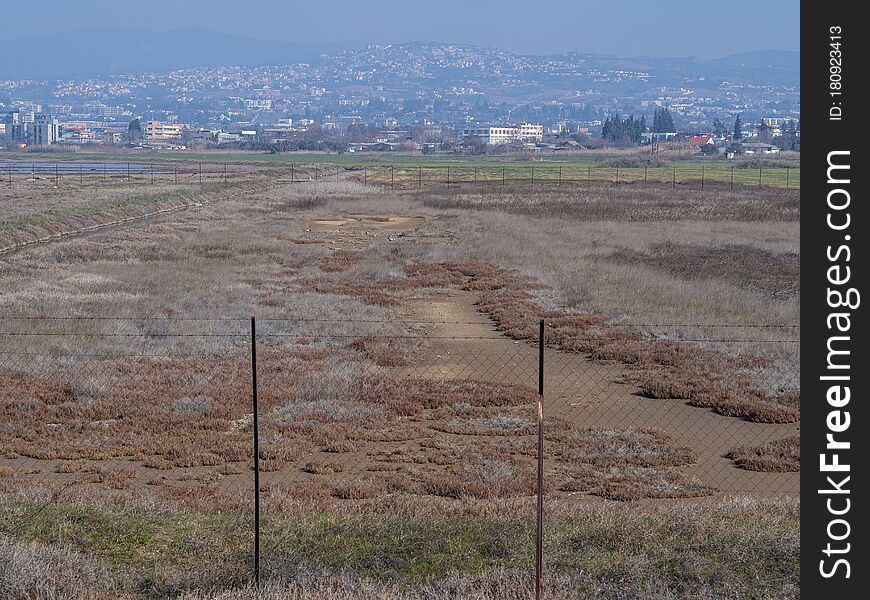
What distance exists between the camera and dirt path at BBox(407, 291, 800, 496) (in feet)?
43.2

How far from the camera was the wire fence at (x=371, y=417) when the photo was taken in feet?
39.3

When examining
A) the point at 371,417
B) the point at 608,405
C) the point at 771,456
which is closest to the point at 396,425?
the point at 371,417

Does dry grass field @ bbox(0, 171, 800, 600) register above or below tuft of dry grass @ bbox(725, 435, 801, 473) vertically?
above

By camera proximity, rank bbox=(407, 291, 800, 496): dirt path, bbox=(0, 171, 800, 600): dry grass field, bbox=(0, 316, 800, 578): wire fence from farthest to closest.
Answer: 1. bbox=(407, 291, 800, 496): dirt path
2. bbox=(0, 316, 800, 578): wire fence
3. bbox=(0, 171, 800, 600): dry grass field

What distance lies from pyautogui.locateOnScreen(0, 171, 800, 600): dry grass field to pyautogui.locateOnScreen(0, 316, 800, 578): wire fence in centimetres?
6

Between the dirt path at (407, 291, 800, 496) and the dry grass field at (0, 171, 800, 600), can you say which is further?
the dirt path at (407, 291, 800, 496)

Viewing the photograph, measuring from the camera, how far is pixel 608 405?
16.5 metres

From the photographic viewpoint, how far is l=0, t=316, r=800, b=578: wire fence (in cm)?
1198

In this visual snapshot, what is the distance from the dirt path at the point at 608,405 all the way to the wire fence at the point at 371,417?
2.0 inches

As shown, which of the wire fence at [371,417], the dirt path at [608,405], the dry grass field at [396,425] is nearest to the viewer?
the dry grass field at [396,425]

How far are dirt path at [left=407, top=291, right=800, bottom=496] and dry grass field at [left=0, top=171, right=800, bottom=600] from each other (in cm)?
6

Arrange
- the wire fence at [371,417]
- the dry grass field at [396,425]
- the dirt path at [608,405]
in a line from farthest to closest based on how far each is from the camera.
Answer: the dirt path at [608,405] → the wire fence at [371,417] → the dry grass field at [396,425]

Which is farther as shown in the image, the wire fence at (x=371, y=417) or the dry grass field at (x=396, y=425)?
the wire fence at (x=371, y=417)

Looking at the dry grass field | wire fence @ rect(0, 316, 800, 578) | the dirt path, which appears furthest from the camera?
the dirt path
